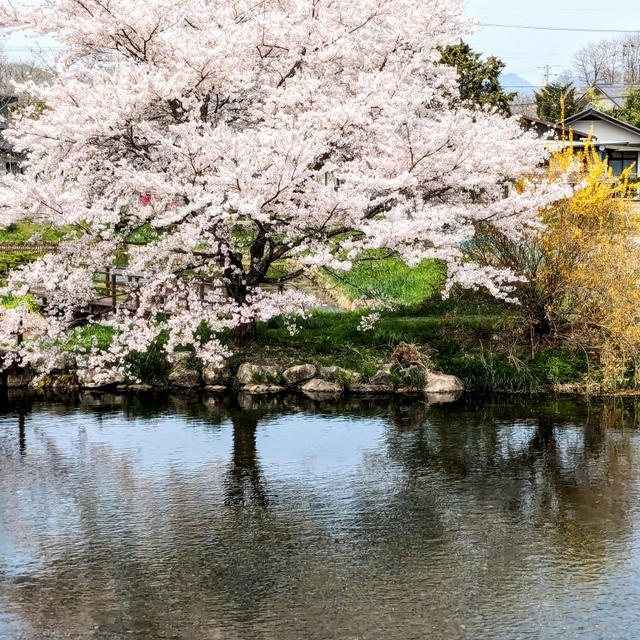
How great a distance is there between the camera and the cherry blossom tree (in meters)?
16.0

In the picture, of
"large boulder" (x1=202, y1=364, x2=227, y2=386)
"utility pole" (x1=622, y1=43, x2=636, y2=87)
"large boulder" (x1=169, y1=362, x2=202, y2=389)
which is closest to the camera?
"large boulder" (x1=202, y1=364, x2=227, y2=386)

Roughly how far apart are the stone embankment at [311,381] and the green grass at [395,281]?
11.2 feet

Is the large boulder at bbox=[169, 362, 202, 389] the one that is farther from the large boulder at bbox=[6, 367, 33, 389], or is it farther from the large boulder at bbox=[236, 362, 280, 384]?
the large boulder at bbox=[6, 367, 33, 389]

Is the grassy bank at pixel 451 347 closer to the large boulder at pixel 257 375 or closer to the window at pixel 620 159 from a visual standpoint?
the large boulder at pixel 257 375

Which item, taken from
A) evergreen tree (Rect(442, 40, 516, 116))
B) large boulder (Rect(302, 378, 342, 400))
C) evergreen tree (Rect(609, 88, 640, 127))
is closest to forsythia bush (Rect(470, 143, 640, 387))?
large boulder (Rect(302, 378, 342, 400))

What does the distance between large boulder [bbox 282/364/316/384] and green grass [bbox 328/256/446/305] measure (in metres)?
3.57

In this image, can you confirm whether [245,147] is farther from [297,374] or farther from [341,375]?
[341,375]

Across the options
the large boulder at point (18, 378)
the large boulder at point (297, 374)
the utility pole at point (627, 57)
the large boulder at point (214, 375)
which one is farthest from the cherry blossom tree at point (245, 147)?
the utility pole at point (627, 57)

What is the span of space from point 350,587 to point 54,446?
7810mm

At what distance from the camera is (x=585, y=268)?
62.6ft

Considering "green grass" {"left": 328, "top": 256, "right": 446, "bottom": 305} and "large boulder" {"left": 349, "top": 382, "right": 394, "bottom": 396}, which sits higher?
"green grass" {"left": 328, "top": 256, "right": 446, "bottom": 305}

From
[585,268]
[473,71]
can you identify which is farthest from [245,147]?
[473,71]

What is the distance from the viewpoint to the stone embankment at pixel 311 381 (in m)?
19.2

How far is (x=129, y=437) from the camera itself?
15852 mm
